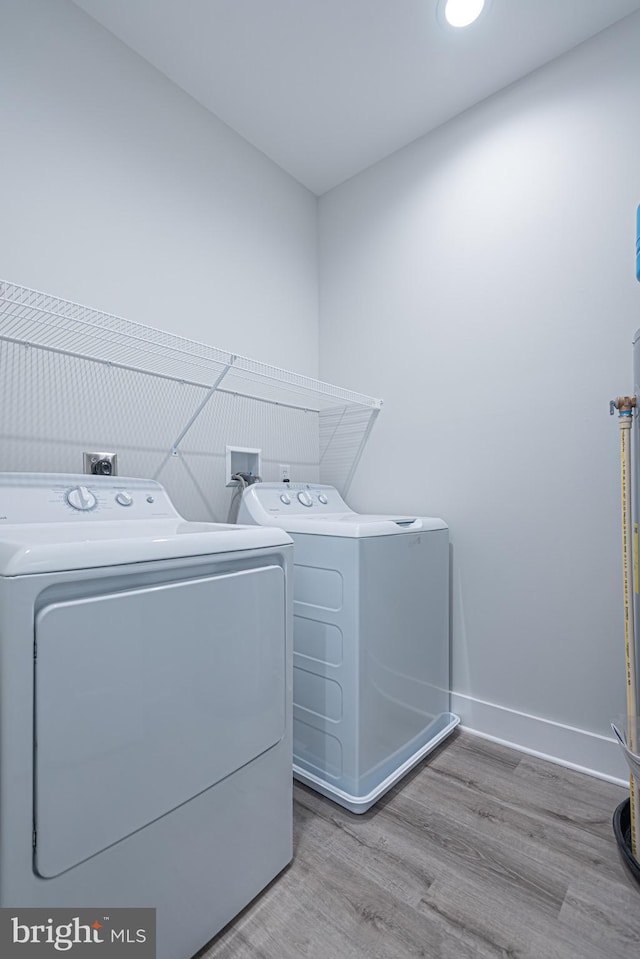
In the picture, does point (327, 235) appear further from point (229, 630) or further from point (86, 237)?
point (229, 630)

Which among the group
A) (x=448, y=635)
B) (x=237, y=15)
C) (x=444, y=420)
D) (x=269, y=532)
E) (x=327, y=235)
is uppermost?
(x=237, y=15)

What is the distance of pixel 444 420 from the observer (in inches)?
82.2

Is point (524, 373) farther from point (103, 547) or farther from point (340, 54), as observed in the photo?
point (103, 547)

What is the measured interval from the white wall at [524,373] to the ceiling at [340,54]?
124 mm

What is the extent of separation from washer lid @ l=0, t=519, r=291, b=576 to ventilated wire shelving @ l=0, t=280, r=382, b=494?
0.63 m

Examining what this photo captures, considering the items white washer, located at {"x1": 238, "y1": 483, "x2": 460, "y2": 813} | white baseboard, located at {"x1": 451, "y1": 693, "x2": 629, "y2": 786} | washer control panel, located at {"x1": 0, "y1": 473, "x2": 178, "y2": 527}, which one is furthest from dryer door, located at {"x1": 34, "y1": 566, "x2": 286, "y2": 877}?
white baseboard, located at {"x1": 451, "y1": 693, "x2": 629, "y2": 786}

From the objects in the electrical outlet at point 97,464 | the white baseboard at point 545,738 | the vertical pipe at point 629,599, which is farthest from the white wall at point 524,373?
the electrical outlet at point 97,464

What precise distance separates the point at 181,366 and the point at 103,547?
1.20 metres

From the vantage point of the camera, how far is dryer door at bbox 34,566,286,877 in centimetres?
78

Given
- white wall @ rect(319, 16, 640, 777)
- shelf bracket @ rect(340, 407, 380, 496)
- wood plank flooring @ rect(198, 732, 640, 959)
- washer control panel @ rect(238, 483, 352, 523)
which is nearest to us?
wood plank flooring @ rect(198, 732, 640, 959)

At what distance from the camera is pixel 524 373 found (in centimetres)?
185

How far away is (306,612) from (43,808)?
921mm

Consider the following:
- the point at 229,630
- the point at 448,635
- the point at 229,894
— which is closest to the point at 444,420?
the point at 448,635

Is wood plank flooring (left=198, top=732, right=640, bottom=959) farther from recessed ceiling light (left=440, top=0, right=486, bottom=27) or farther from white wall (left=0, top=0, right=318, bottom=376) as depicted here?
recessed ceiling light (left=440, top=0, right=486, bottom=27)
